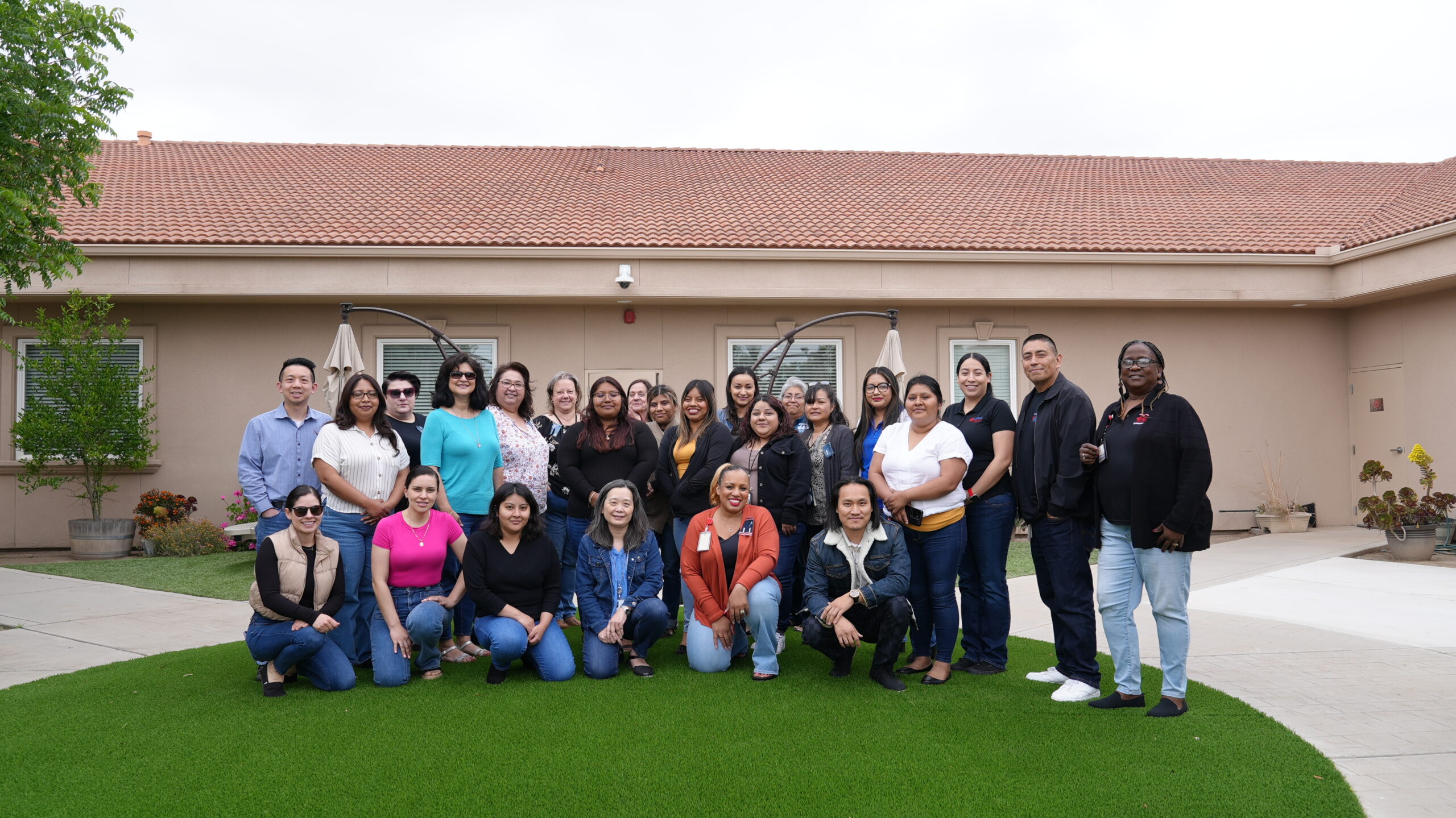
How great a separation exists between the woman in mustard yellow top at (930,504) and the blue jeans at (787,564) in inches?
26.9

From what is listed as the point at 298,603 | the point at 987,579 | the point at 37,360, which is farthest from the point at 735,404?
the point at 37,360

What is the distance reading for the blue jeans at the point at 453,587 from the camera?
222 inches

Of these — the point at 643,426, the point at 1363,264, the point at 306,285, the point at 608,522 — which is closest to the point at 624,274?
the point at 306,285

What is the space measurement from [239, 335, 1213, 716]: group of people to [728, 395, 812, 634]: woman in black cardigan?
0.01 meters

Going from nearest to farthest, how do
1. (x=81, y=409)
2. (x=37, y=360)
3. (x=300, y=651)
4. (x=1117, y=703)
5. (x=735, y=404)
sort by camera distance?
(x=1117, y=703) → (x=300, y=651) → (x=735, y=404) → (x=81, y=409) → (x=37, y=360)

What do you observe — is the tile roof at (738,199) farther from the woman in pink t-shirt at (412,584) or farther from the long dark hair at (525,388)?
the woman in pink t-shirt at (412,584)

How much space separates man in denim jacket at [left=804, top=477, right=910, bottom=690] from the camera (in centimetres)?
509

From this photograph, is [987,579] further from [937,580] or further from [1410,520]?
[1410,520]

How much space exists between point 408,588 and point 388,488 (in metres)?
0.63

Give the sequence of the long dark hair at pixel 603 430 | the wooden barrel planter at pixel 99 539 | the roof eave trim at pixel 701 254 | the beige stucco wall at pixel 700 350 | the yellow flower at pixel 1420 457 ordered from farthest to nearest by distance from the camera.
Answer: the beige stucco wall at pixel 700 350 → the roof eave trim at pixel 701 254 → the wooden barrel planter at pixel 99 539 → the yellow flower at pixel 1420 457 → the long dark hair at pixel 603 430

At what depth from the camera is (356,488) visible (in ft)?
18.1

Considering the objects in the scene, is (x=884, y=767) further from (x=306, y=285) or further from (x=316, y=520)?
(x=306, y=285)

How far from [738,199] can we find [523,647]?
10.9 metres

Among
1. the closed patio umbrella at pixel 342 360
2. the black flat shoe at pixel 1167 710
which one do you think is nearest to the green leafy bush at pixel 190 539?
the closed patio umbrella at pixel 342 360
